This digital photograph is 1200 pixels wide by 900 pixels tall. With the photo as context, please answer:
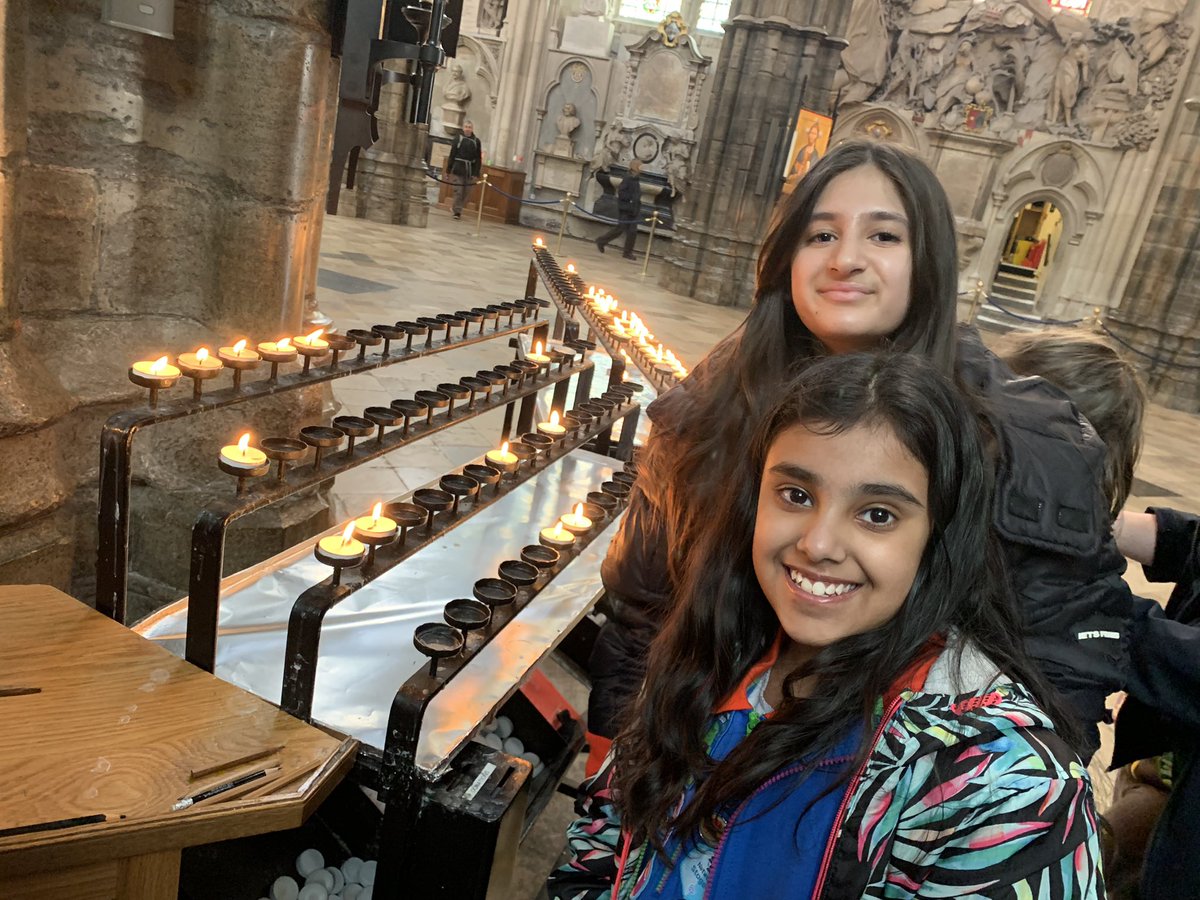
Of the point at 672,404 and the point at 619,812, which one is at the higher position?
the point at 672,404

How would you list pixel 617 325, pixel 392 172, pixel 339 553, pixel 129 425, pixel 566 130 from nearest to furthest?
pixel 339 553
pixel 129 425
pixel 617 325
pixel 392 172
pixel 566 130

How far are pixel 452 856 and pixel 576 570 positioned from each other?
3.64 feet

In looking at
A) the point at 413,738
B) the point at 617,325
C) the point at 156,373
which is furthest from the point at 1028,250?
the point at 413,738

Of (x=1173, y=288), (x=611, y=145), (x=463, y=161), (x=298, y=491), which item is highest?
(x=611, y=145)

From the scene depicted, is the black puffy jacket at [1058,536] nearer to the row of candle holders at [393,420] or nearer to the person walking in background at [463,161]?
the row of candle holders at [393,420]

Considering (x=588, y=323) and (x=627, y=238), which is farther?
(x=627, y=238)

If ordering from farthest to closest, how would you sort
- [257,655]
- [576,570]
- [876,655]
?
[576,570] → [257,655] → [876,655]

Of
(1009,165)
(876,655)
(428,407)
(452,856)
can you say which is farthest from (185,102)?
(1009,165)

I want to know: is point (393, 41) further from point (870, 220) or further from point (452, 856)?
point (452, 856)

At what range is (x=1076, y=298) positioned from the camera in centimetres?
1698

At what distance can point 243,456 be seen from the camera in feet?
5.33

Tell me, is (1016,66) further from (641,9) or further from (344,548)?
(344,548)

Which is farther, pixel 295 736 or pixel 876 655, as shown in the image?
pixel 295 736

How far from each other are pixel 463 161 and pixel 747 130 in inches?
255
